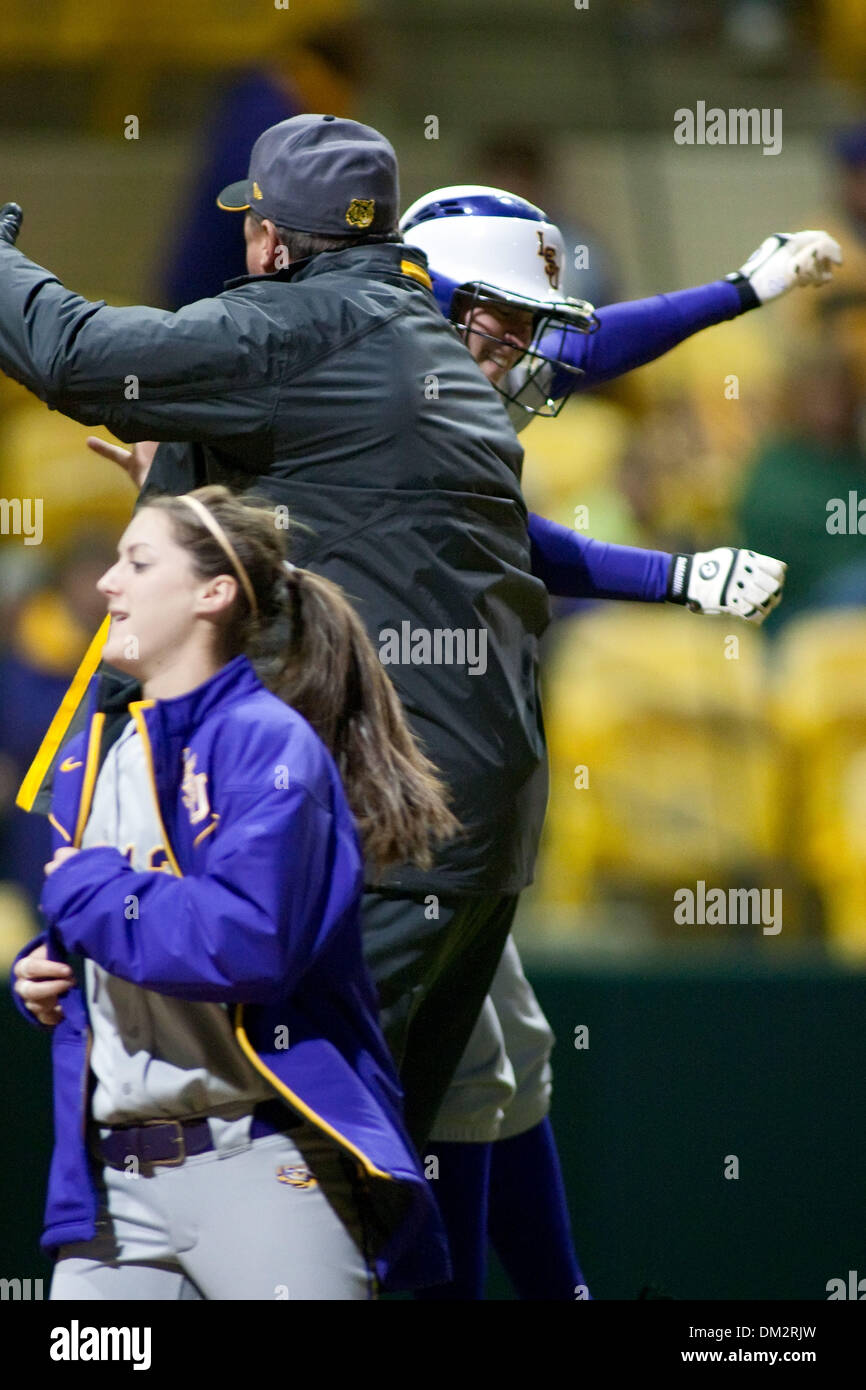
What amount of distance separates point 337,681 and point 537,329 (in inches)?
31.1

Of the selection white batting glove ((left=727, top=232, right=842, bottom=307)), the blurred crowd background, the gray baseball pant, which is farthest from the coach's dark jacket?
the blurred crowd background

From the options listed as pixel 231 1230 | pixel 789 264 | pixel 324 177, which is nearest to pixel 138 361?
pixel 324 177

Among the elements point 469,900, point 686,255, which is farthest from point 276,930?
point 686,255

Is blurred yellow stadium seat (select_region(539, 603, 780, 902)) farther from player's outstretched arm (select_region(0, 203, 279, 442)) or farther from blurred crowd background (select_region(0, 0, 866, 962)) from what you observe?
player's outstretched arm (select_region(0, 203, 279, 442))

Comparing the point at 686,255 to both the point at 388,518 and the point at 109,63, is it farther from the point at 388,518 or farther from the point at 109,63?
the point at 388,518

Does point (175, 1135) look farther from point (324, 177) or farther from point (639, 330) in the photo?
point (639, 330)

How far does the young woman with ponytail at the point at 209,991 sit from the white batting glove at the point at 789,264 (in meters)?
1.13

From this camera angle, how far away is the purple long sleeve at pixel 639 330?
291cm

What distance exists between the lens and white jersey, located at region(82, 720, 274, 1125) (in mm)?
2006

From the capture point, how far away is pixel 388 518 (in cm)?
236

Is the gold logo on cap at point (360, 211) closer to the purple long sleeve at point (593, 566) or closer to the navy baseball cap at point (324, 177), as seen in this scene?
the navy baseball cap at point (324, 177)

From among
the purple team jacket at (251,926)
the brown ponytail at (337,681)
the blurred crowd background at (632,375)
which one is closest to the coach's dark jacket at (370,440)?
the brown ponytail at (337,681)

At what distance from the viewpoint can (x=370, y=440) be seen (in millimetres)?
2334

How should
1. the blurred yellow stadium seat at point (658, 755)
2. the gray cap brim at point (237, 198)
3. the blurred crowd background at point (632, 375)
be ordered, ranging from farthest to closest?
the blurred crowd background at point (632, 375)
the blurred yellow stadium seat at point (658, 755)
the gray cap brim at point (237, 198)
